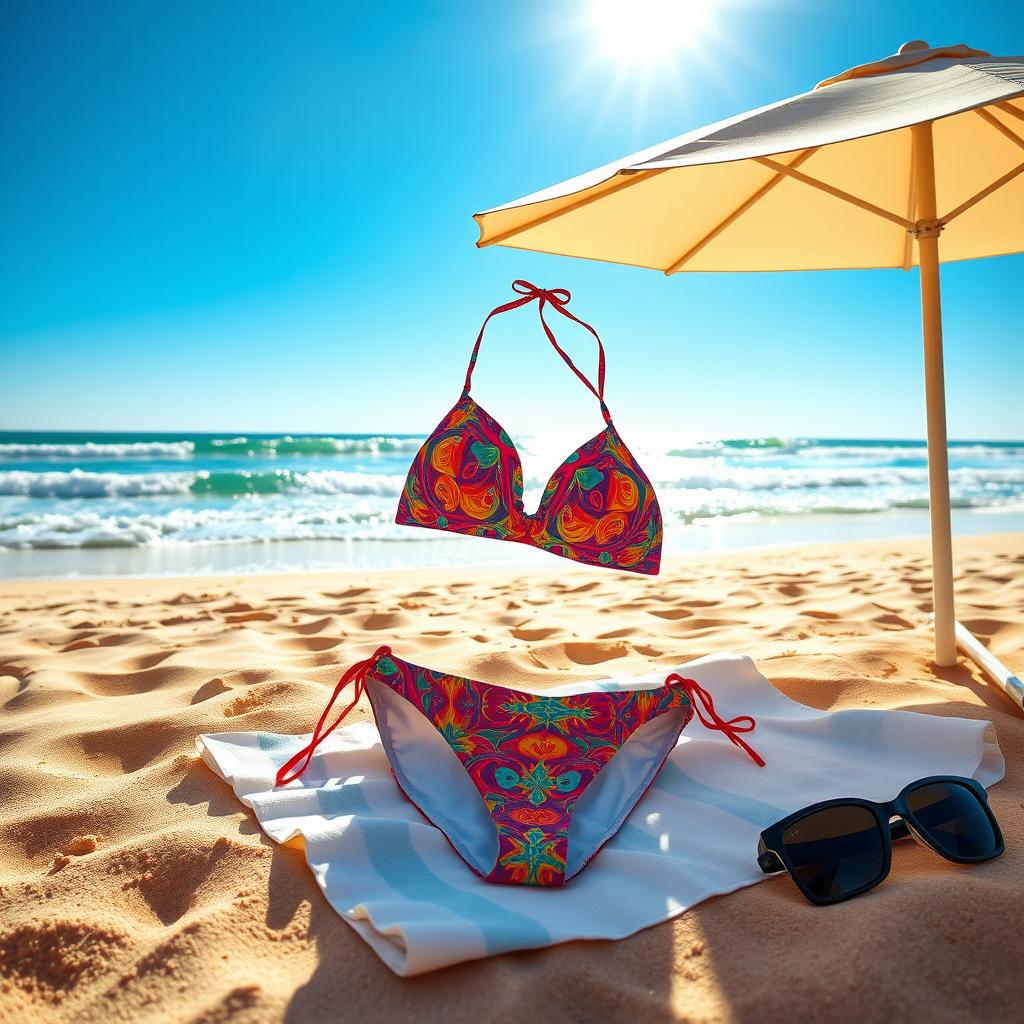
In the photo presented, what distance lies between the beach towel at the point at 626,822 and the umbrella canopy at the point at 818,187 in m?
1.42

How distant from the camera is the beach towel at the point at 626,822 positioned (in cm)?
130

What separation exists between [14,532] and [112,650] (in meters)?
6.79

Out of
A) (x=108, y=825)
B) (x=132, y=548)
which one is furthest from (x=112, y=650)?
(x=132, y=548)

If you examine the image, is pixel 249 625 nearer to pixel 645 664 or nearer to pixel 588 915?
pixel 645 664

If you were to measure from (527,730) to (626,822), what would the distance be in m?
0.32

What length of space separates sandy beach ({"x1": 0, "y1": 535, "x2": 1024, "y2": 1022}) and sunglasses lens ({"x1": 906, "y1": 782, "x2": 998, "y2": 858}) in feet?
0.14

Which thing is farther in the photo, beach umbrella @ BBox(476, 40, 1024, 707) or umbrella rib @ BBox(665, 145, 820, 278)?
umbrella rib @ BBox(665, 145, 820, 278)

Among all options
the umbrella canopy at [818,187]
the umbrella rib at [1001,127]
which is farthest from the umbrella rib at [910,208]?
the umbrella rib at [1001,127]

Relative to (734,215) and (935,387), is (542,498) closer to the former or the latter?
(935,387)

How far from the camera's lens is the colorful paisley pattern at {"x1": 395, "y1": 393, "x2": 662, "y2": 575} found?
6.33 feet

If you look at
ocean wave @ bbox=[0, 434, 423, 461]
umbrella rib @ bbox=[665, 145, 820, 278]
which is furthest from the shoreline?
ocean wave @ bbox=[0, 434, 423, 461]

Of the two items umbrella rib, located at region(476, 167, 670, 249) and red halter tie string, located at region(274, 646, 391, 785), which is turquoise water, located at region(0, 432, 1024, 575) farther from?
red halter tie string, located at region(274, 646, 391, 785)

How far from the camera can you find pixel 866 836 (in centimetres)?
145

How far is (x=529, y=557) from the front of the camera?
7.43m
